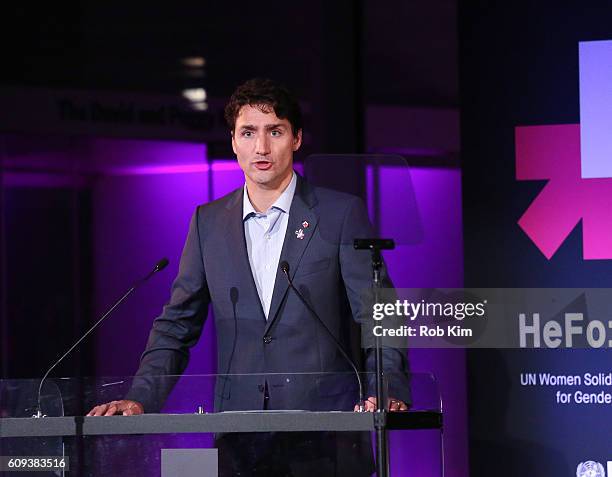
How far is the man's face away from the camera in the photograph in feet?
10.4

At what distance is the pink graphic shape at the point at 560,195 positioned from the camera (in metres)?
3.91

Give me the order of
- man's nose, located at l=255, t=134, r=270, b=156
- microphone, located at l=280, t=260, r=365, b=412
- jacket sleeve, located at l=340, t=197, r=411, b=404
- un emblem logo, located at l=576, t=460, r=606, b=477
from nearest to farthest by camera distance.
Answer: microphone, located at l=280, t=260, r=365, b=412 → jacket sleeve, located at l=340, t=197, r=411, b=404 → man's nose, located at l=255, t=134, r=270, b=156 → un emblem logo, located at l=576, t=460, r=606, b=477

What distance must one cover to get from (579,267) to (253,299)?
138 centimetres

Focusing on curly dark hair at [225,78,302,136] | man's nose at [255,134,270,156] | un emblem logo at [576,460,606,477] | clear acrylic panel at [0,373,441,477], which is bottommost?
un emblem logo at [576,460,606,477]

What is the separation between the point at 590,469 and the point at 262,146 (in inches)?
67.2

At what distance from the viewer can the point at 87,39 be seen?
578 cm

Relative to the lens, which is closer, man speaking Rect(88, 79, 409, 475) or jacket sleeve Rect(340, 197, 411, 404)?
jacket sleeve Rect(340, 197, 411, 404)

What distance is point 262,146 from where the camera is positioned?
3.17 meters

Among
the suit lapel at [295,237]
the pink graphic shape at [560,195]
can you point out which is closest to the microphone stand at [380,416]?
the suit lapel at [295,237]

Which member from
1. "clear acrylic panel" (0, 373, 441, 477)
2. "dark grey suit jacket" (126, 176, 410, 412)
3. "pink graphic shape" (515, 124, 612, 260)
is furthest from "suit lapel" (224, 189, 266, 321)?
"pink graphic shape" (515, 124, 612, 260)

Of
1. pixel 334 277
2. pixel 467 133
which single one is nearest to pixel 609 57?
pixel 467 133

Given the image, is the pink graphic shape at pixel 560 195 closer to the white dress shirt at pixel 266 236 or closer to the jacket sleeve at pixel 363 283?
the jacket sleeve at pixel 363 283

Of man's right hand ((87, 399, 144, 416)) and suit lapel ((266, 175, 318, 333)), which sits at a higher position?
suit lapel ((266, 175, 318, 333))

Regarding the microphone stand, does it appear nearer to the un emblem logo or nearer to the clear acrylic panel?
the clear acrylic panel
